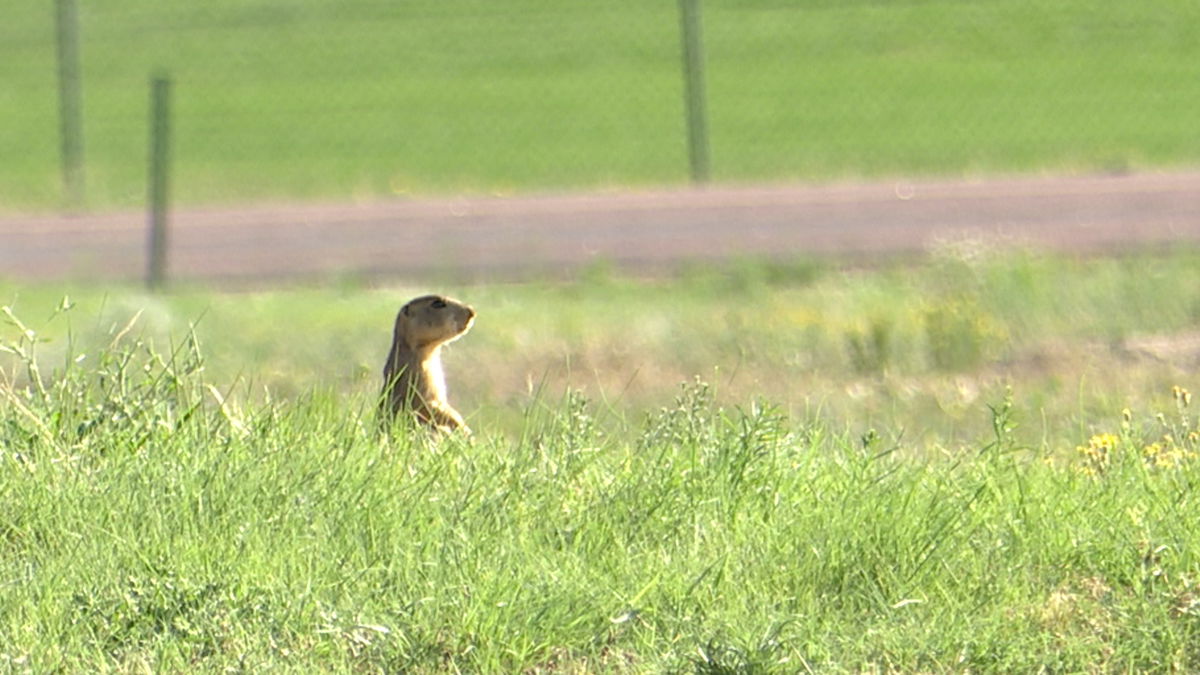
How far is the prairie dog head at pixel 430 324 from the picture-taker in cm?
717

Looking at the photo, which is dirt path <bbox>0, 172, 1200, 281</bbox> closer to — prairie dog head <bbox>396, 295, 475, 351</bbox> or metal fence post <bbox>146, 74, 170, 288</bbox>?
metal fence post <bbox>146, 74, 170, 288</bbox>

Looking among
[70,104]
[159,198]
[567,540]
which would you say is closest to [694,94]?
[159,198]

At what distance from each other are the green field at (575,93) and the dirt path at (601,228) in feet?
4.72

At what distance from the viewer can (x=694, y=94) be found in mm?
17922

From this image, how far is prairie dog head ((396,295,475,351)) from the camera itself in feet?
23.5

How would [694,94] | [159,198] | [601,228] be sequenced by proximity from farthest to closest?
[694,94] < [601,228] < [159,198]

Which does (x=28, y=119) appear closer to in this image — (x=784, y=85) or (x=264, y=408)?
(x=784, y=85)

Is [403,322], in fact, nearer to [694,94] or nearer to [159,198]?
[159,198]

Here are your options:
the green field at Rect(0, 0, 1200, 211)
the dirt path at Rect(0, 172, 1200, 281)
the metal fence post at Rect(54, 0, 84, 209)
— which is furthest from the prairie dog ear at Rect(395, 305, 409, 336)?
the metal fence post at Rect(54, 0, 84, 209)

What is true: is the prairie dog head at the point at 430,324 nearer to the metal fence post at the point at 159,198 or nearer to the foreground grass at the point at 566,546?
the foreground grass at the point at 566,546

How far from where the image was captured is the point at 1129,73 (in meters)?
22.5

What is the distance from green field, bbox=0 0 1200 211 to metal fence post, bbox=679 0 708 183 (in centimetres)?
36

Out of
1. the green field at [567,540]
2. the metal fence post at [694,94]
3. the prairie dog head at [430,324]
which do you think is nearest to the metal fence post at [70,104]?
the metal fence post at [694,94]

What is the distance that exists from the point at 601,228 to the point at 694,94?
333 cm
